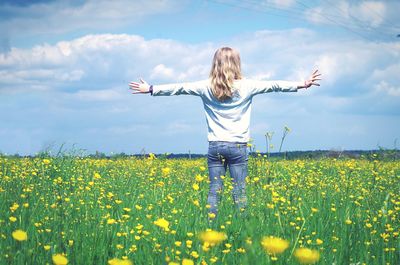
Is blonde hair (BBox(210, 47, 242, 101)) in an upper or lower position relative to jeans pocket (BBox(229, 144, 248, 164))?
upper

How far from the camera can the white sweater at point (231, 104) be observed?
5816 mm

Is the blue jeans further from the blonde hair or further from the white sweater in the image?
the blonde hair

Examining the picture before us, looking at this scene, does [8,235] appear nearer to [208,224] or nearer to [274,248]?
[208,224]

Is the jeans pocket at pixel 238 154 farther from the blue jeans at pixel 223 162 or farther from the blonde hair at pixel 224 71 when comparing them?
the blonde hair at pixel 224 71

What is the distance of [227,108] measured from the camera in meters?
5.86

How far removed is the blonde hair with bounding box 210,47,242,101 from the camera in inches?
225

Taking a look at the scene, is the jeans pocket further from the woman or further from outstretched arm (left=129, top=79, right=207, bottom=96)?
outstretched arm (left=129, top=79, right=207, bottom=96)

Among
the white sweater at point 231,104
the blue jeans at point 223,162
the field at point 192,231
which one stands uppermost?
the white sweater at point 231,104

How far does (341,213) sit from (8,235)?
317 cm

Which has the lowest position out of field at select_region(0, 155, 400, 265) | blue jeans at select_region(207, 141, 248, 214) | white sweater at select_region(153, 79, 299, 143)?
field at select_region(0, 155, 400, 265)

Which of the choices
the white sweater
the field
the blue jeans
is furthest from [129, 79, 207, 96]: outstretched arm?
the field

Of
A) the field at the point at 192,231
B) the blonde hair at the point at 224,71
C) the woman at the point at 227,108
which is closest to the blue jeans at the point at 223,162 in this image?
the woman at the point at 227,108

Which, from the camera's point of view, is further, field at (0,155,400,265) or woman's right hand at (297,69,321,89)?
woman's right hand at (297,69,321,89)

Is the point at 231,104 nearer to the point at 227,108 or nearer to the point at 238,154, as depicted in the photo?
the point at 227,108
